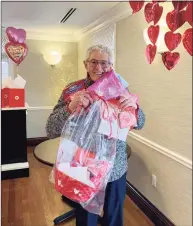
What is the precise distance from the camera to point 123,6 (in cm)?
77

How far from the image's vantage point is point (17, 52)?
0.81 metres

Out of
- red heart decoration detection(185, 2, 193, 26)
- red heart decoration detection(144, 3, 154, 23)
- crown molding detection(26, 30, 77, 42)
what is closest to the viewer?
red heart decoration detection(185, 2, 193, 26)

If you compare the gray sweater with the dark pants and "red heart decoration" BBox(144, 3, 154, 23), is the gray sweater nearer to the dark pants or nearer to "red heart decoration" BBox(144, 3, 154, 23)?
the dark pants

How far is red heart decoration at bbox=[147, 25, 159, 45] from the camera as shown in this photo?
71 centimetres

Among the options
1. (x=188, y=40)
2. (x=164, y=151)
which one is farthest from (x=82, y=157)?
(x=188, y=40)

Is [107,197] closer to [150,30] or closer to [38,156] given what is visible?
[38,156]

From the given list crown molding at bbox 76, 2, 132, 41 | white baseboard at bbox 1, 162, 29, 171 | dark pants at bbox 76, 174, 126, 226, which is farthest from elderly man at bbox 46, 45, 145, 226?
white baseboard at bbox 1, 162, 29, 171

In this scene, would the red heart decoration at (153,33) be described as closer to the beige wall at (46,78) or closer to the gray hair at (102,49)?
the gray hair at (102,49)

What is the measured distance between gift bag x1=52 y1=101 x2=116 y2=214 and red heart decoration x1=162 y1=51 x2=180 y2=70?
0.82ft

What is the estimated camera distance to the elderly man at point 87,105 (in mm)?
765

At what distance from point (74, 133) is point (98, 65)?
0.83 ft

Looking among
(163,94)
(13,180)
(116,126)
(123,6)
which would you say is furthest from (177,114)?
(13,180)

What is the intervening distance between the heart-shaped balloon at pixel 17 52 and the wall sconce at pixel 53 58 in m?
0.08

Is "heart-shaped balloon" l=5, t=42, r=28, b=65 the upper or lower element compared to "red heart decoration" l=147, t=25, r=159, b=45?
lower
